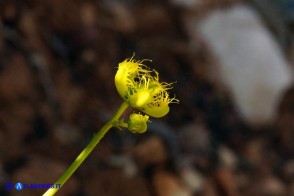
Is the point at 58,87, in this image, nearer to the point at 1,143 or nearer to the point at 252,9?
the point at 1,143

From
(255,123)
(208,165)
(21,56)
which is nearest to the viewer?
(21,56)

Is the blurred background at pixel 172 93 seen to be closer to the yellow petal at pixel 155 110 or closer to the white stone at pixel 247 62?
the white stone at pixel 247 62

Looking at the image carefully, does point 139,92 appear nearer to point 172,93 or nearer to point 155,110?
point 155,110

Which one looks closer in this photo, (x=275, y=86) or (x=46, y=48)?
(x=46, y=48)

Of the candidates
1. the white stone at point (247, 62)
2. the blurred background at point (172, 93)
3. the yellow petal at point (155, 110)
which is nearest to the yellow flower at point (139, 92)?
the yellow petal at point (155, 110)

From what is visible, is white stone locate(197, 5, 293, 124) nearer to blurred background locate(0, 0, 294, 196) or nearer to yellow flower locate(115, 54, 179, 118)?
blurred background locate(0, 0, 294, 196)

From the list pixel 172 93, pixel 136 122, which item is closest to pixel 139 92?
pixel 136 122

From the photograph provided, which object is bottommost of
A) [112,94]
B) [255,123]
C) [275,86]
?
[112,94]

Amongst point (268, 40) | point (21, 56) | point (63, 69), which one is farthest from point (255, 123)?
point (21, 56)

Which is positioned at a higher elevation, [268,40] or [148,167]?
[268,40]
